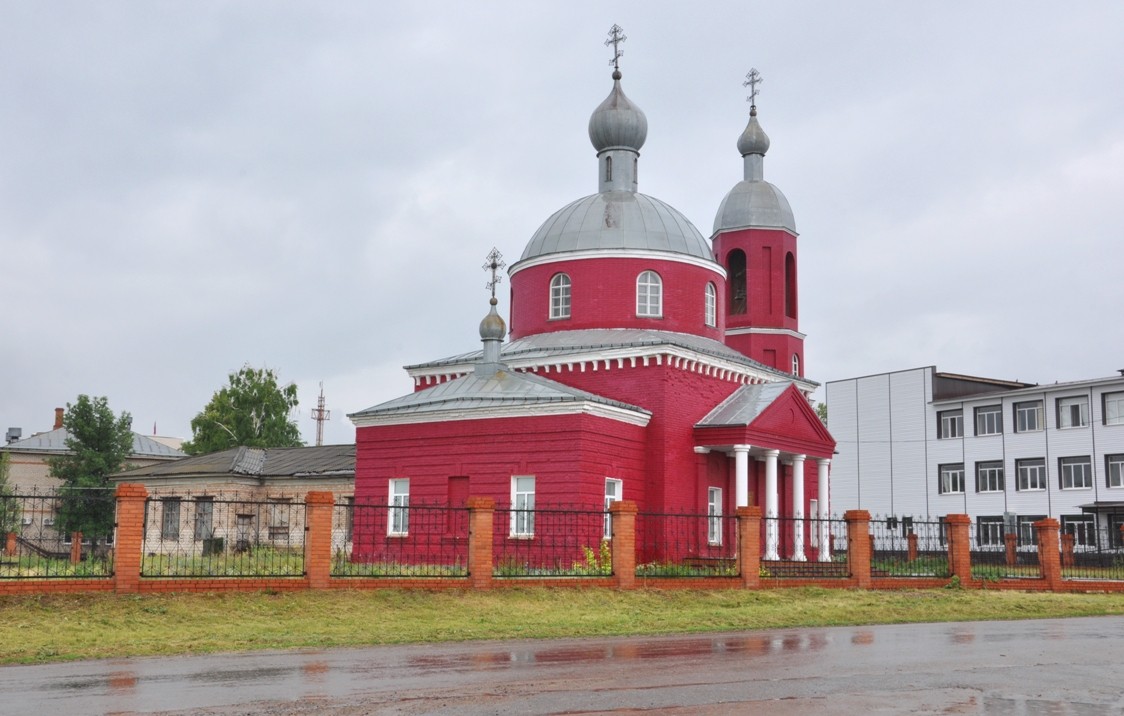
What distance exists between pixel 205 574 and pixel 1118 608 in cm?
1420

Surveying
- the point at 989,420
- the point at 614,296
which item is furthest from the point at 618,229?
the point at 989,420

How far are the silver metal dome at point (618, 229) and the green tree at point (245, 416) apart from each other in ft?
83.5

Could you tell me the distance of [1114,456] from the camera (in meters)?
40.1

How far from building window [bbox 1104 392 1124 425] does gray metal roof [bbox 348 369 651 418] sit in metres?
22.8

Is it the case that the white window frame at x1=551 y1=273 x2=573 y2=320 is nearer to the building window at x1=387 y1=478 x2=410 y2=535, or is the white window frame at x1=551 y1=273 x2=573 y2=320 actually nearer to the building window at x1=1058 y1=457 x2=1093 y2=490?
the building window at x1=387 y1=478 x2=410 y2=535

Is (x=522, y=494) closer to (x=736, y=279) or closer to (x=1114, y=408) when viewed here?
(x=736, y=279)

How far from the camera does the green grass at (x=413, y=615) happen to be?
1224 centimetres

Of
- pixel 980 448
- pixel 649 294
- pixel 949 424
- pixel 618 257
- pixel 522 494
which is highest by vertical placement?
pixel 618 257

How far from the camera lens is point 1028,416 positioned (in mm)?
43188

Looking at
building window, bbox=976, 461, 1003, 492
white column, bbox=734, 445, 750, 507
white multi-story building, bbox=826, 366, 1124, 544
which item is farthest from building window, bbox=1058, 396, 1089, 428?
white column, bbox=734, 445, 750, 507

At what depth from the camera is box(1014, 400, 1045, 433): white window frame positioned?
140 ft

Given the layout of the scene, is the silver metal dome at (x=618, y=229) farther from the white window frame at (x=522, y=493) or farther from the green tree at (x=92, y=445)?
the green tree at (x=92, y=445)

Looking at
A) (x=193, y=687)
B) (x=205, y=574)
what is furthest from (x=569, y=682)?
(x=205, y=574)

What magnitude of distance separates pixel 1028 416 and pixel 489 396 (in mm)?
26326
